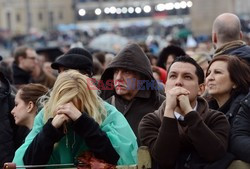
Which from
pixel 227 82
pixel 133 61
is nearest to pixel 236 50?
pixel 133 61

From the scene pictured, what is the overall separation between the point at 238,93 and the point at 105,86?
1.75 metres

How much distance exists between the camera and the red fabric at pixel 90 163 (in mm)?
6538

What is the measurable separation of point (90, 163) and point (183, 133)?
2.33 feet

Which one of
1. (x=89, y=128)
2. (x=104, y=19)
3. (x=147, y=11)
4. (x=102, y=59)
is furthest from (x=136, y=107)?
(x=104, y=19)

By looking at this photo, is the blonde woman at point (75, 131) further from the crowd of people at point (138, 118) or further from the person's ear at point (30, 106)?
the person's ear at point (30, 106)

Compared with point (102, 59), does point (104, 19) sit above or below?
below

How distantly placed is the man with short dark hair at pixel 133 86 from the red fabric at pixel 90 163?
55.4 inches

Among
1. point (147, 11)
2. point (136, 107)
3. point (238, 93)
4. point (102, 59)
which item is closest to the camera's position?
point (238, 93)

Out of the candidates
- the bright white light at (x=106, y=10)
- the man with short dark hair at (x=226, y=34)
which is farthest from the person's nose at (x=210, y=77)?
the bright white light at (x=106, y=10)

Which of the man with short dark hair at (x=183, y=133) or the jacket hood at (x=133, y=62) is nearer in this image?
the man with short dark hair at (x=183, y=133)

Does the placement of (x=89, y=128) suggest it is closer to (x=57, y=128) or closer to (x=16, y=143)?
(x=57, y=128)

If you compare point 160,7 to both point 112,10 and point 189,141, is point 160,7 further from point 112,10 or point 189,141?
point 189,141

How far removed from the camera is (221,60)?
7.46 metres

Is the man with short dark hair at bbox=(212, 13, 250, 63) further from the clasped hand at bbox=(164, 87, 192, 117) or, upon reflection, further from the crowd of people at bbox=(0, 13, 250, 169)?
the clasped hand at bbox=(164, 87, 192, 117)
